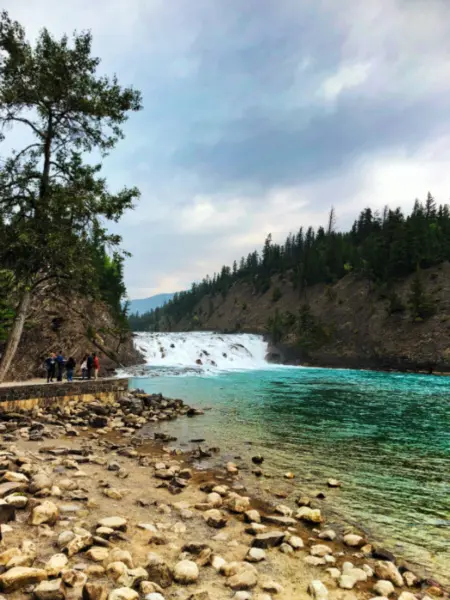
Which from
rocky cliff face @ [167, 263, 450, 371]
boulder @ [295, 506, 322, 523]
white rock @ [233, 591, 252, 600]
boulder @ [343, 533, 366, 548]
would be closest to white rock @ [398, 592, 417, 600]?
boulder @ [343, 533, 366, 548]

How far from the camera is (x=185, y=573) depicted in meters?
5.29

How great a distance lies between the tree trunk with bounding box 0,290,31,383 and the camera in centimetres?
1753

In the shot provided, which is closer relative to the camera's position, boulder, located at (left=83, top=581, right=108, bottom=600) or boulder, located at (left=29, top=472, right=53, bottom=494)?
boulder, located at (left=83, top=581, right=108, bottom=600)

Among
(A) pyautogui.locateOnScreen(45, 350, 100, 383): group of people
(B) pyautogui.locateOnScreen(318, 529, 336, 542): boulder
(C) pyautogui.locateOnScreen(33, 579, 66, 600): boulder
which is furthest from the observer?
(A) pyautogui.locateOnScreen(45, 350, 100, 383): group of people

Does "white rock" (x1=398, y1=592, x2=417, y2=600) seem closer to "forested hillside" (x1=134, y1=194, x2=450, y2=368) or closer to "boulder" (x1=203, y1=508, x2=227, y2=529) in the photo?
"boulder" (x1=203, y1=508, x2=227, y2=529)

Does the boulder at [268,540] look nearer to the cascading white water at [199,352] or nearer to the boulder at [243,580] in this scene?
the boulder at [243,580]

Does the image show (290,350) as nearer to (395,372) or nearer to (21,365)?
(395,372)

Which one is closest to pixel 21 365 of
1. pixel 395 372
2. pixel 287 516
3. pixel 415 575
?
pixel 287 516

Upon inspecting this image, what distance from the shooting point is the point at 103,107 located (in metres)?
19.6

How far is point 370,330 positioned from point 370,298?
12.2 metres

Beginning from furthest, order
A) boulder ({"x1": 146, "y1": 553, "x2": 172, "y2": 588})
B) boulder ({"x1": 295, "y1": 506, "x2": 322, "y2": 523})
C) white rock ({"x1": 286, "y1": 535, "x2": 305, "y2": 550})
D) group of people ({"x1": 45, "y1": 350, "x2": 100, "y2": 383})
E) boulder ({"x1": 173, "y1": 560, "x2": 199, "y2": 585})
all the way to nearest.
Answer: group of people ({"x1": 45, "y1": 350, "x2": 100, "y2": 383}), boulder ({"x1": 295, "y1": 506, "x2": 322, "y2": 523}), white rock ({"x1": 286, "y1": 535, "x2": 305, "y2": 550}), boulder ({"x1": 173, "y1": 560, "x2": 199, "y2": 585}), boulder ({"x1": 146, "y1": 553, "x2": 172, "y2": 588})

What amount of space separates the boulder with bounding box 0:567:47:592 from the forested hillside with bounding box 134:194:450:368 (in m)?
66.1

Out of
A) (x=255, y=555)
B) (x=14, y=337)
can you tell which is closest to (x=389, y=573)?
(x=255, y=555)

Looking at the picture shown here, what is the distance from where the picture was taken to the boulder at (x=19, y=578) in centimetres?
429
